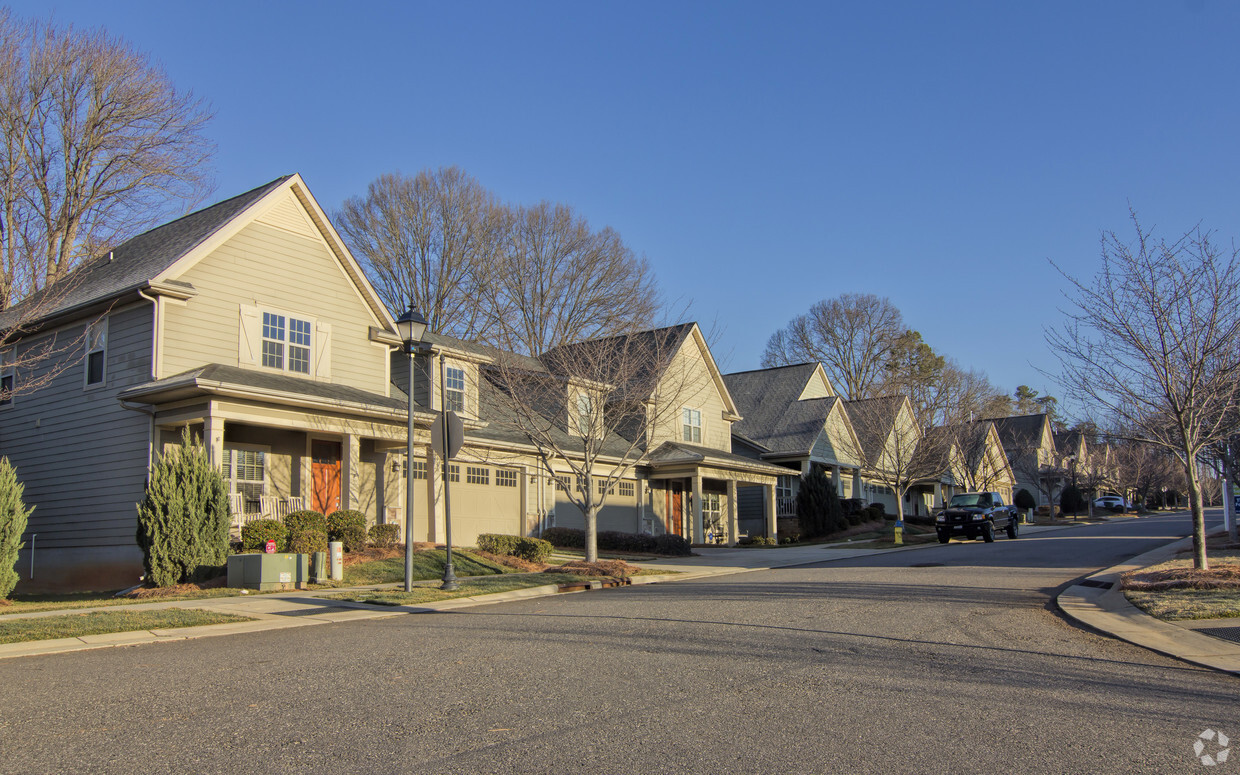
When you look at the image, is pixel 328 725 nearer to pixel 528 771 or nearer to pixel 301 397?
pixel 528 771

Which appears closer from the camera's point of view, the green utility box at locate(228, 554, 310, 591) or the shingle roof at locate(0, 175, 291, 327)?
the green utility box at locate(228, 554, 310, 591)

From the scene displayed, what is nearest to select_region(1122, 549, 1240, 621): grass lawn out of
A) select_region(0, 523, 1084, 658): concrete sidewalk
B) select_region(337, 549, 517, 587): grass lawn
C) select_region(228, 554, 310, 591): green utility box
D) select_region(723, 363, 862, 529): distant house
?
select_region(0, 523, 1084, 658): concrete sidewalk

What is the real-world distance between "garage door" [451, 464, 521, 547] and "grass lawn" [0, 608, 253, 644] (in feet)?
41.3

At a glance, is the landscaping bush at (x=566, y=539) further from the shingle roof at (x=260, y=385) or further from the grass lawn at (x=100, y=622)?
the grass lawn at (x=100, y=622)

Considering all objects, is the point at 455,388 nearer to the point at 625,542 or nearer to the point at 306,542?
the point at 625,542

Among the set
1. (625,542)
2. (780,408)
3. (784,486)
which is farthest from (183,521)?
(780,408)

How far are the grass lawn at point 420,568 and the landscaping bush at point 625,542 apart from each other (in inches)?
272

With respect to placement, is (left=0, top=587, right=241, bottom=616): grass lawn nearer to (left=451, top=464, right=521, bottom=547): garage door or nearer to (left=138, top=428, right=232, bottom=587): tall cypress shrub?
(left=138, top=428, right=232, bottom=587): tall cypress shrub

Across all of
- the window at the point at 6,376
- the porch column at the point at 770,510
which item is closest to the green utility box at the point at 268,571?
the window at the point at 6,376

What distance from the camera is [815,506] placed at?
38.6 metres

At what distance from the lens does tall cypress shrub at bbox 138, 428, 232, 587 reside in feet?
54.4

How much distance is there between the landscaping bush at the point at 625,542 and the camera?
1072 inches

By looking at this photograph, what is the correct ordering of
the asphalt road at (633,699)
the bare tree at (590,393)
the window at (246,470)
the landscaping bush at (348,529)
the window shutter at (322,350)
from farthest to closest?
the window shutter at (322,350) → the bare tree at (590,393) → the window at (246,470) → the landscaping bush at (348,529) → the asphalt road at (633,699)

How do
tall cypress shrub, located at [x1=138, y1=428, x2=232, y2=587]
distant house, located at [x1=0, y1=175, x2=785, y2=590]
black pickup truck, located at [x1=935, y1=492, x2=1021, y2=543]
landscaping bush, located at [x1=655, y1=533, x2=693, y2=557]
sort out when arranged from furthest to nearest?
black pickup truck, located at [x1=935, y1=492, x2=1021, y2=543] < landscaping bush, located at [x1=655, y1=533, x2=693, y2=557] < distant house, located at [x1=0, y1=175, x2=785, y2=590] < tall cypress shrub, located at [x1=138, y1=428, x2=232, y2=587]
